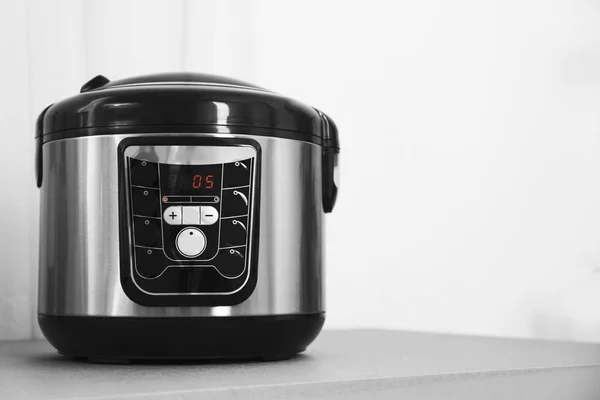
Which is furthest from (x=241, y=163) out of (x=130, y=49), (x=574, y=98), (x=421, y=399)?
(x=574, y=98)

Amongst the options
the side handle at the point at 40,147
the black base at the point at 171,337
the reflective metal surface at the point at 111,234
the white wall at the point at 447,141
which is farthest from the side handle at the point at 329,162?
the white wall at the point at 447,141

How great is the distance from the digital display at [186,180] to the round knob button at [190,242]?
0.03m

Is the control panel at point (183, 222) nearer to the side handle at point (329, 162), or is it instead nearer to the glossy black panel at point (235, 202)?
the glossy black panel at point (235, 202)

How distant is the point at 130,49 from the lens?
102 cm

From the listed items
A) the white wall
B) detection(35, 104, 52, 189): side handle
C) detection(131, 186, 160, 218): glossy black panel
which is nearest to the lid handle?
detection(35, 104, 52, 189): side handle

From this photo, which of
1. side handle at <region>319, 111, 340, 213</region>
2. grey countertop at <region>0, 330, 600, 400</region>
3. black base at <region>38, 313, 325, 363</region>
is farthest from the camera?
side handle at <region>319, 111, 340, 213</region>

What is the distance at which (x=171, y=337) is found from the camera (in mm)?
599

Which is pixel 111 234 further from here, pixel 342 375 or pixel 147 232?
pixel 342 375

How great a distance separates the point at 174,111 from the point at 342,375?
0.25m

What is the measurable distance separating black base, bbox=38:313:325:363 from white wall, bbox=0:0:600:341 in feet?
1.74

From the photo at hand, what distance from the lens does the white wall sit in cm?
119

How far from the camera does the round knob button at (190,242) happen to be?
0.61 m

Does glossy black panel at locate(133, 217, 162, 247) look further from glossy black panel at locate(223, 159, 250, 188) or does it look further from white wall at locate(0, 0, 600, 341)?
white wall at locate(0, 0, 600, 341)

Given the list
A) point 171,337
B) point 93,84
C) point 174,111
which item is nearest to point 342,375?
point 171,337
